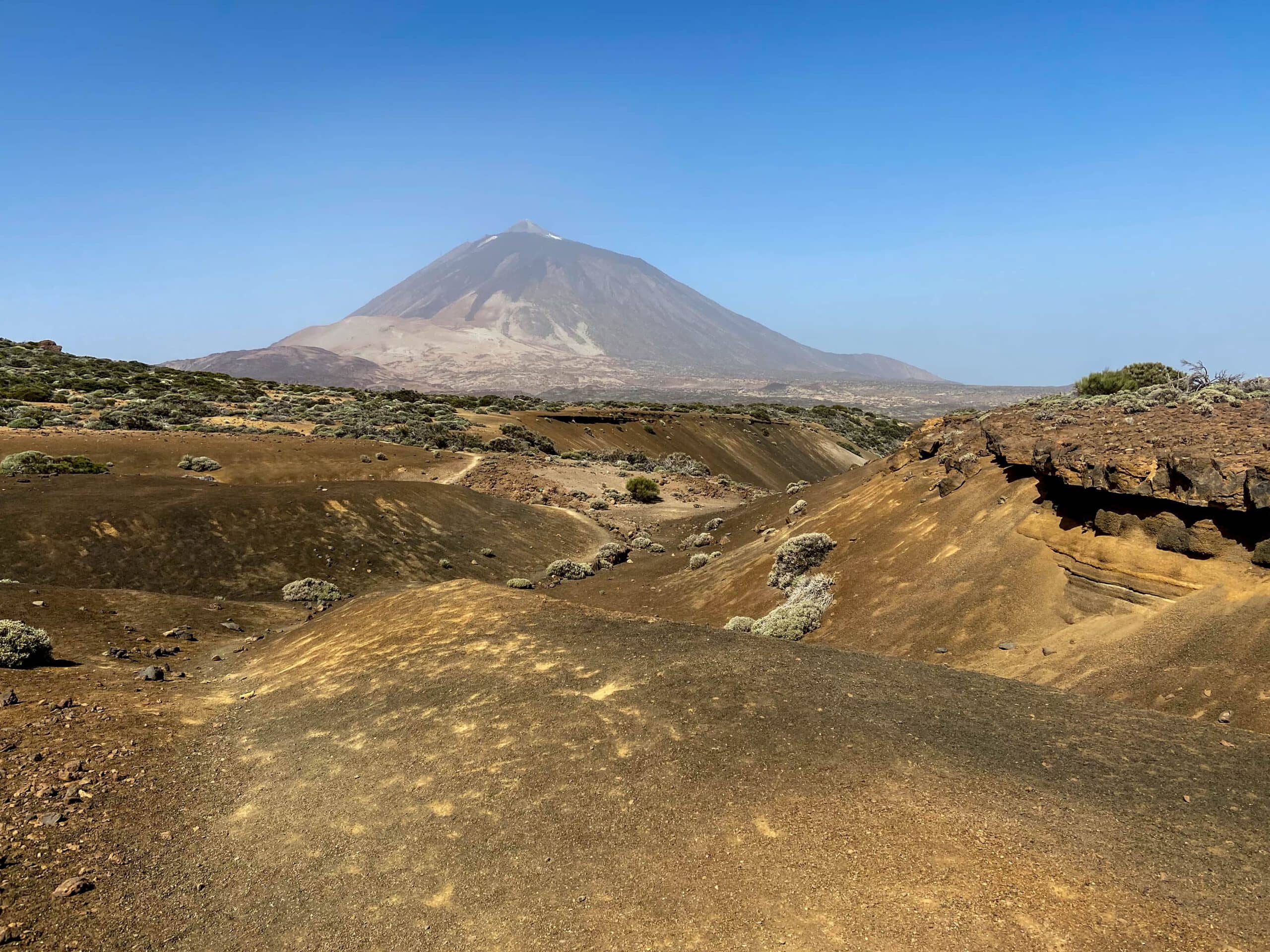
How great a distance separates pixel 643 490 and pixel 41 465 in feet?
97.3

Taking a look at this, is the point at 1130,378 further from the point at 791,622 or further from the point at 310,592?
the point at 310,592

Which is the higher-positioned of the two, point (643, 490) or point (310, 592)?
point (643, 490)

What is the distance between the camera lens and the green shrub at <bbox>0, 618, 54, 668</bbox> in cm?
1134

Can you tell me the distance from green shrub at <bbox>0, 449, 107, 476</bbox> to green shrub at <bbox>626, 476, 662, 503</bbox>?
2715cm

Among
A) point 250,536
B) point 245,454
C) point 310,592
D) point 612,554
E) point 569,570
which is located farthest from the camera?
point 245,454

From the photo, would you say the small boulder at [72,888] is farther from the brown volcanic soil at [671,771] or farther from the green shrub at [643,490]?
the green shrub at [643,490]

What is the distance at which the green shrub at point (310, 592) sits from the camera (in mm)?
21062

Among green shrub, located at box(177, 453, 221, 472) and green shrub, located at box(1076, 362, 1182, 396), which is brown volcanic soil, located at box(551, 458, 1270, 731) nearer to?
green shrub, located at box(1076, 362, 1182, 396)

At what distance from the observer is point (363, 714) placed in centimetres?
1052

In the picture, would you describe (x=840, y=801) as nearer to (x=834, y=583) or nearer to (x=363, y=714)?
(x=363, y=714)

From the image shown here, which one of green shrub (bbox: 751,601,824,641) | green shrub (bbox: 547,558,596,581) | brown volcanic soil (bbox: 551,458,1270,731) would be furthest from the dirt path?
green shrub (bbox: 751,601,824,641)

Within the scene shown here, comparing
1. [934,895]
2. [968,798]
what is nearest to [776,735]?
[968,798]

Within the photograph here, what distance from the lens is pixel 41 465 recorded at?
28.7 meters

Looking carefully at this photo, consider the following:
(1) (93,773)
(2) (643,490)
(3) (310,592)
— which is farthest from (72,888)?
(2) (643,490)
